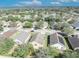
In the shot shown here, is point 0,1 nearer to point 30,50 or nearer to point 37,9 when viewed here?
point 37,9

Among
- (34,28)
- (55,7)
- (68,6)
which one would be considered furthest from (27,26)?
(68,6)

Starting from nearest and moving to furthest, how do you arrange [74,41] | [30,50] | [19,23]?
[30,50] < [19,23] < [74,41]

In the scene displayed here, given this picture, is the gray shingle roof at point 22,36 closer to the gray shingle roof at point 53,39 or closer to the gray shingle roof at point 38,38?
the gray shingle roof at point 38,38

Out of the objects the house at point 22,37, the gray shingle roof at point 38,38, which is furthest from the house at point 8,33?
the gray shingle roof at point 38,38

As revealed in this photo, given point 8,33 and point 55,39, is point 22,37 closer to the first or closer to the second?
point 8,33

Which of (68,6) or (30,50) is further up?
(68,6)
